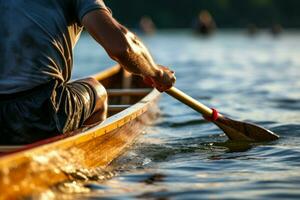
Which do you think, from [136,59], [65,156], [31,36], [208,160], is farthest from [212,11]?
[65,156]

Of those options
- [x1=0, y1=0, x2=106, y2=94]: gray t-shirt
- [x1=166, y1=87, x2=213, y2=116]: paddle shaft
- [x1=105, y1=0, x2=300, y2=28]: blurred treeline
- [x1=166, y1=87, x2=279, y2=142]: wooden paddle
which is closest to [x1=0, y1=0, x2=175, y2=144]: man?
[x1=0, y1=0, x2=106, y2=94]: gray t-shirt

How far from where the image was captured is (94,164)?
624 cm

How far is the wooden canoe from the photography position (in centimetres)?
479

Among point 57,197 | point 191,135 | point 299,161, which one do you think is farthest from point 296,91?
point 57,197

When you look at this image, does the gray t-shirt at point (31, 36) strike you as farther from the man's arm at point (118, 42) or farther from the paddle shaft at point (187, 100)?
the paddle shaft at point (187, 100)

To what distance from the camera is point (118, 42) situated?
5684 mm

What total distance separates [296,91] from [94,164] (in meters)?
9.46

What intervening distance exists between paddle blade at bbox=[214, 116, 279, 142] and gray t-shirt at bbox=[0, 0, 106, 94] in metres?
3.00

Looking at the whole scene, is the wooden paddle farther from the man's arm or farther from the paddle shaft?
the man's arm

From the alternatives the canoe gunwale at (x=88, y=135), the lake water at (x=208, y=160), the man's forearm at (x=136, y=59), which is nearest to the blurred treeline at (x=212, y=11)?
the lake water at (x=208, y=160)

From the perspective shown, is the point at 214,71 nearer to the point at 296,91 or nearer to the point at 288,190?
the point at 296,91

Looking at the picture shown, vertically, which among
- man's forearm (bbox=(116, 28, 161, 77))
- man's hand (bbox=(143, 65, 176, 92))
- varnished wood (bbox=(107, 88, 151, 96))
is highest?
man's forearm (bbox=(116, 28, 161, 77))

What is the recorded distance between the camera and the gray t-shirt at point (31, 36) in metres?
5.64

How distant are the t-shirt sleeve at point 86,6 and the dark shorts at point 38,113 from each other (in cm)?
59
